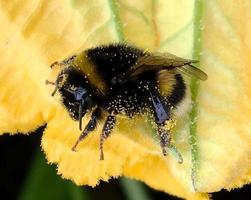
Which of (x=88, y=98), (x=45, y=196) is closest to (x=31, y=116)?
(x=88, y=98)

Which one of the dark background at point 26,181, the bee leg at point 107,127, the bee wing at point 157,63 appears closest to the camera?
the bee wing at point 157,63

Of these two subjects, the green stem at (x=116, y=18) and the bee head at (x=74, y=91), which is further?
the green stem at (x=116, y=18)

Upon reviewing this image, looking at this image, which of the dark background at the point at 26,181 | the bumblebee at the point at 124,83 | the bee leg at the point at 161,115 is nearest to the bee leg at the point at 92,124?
the bumblebee at the point at 124,83

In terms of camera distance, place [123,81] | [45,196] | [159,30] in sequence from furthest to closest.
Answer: [45,196]
[159,30]
[123,81]

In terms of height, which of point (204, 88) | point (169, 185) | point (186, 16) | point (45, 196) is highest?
point (186, 16)

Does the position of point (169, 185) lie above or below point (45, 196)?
above

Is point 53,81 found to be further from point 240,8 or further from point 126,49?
point 240,8

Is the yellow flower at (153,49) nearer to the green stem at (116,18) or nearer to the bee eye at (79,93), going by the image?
the green stem at (116,18)
